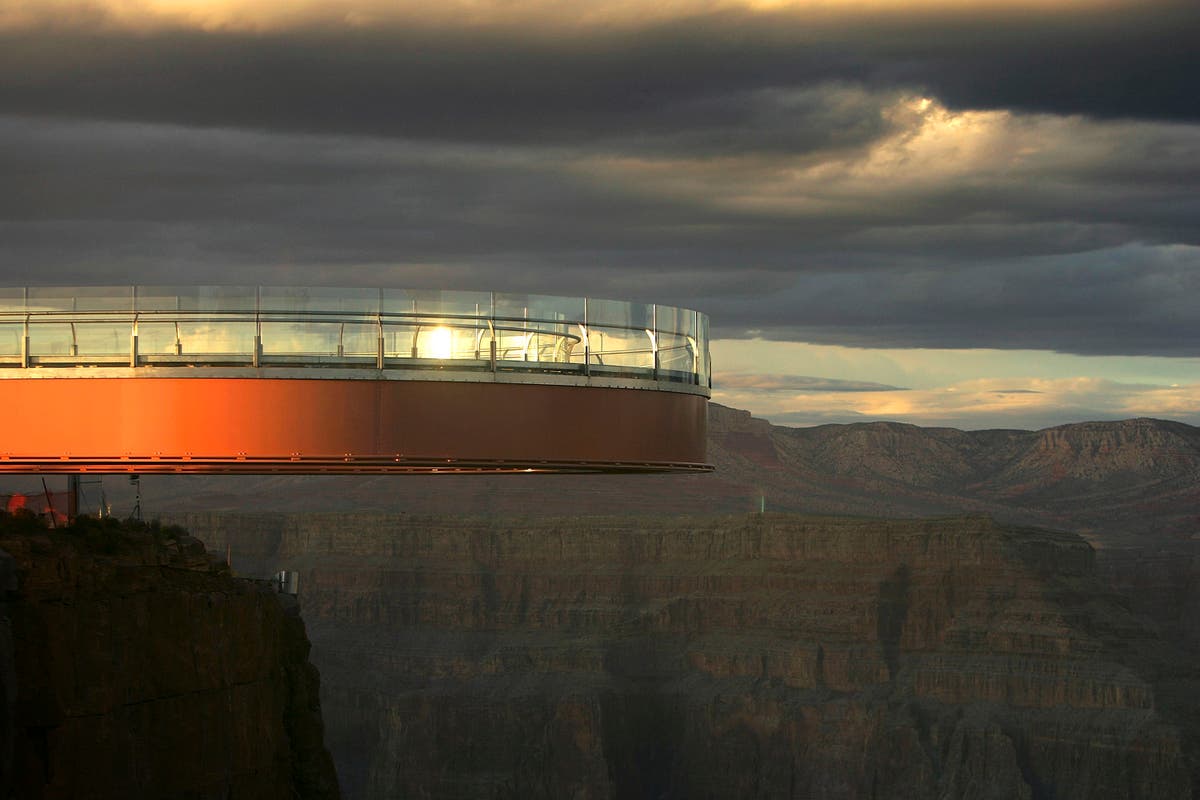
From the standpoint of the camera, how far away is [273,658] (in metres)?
62.0

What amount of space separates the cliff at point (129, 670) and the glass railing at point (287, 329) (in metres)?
5.06

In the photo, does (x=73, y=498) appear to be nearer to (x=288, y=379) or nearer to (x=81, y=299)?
(x=81, y=299)

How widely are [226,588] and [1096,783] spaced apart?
460ft

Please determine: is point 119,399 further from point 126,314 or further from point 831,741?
point 831,741

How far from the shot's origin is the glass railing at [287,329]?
123ft

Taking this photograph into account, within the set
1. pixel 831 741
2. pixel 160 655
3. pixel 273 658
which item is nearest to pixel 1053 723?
pixel 831 741

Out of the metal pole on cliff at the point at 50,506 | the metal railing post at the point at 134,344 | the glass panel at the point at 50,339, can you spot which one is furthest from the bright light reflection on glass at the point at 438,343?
the metal pole on cliff at the point at 50,506

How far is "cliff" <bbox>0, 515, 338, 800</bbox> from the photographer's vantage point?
40406mm

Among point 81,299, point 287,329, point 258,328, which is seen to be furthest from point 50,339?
point 287,329

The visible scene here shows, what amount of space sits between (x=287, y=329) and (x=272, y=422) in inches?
68.5

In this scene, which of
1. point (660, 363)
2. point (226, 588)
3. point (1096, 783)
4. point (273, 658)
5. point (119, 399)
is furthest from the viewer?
point (1096, 783)

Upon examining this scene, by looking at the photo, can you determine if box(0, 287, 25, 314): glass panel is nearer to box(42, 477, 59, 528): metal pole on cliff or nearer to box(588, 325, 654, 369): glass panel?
box(588, 325, 654, 369): glass panel

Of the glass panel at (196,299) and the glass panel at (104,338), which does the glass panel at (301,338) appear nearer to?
the glass panel at (196,299)

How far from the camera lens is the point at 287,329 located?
1471 inches
